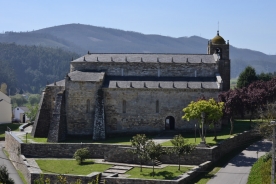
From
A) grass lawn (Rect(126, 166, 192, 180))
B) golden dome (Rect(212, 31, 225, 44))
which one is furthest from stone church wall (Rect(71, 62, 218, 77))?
grass lawn (Rect(126, 166, 192, 180))

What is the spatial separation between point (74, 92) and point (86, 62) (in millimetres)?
4965

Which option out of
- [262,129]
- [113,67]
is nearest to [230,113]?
[262,129]

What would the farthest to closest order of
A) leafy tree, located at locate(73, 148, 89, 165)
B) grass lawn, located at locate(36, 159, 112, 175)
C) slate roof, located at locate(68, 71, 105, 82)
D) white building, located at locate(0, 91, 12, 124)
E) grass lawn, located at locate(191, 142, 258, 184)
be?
white building, located at locate(0, 91, 12, 124) → slate roof, located at locate(68, 71, 105, 82) → leafy tree, located at locate(73, 148, 89, 165) → grass lawn, located at locate(36, 159, 112, 175) → grass lawn, located at locate(191, 142, 258, 184)

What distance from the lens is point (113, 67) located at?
51281mm

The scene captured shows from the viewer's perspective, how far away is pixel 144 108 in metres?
47.8

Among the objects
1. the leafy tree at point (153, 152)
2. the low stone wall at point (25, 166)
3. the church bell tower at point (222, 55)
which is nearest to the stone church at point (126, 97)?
the low stone wall at point (25, 166)

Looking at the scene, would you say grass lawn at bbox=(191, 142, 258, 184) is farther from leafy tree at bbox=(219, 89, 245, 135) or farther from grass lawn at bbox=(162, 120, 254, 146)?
leafy tree at bbox=(219, 89, 245, 135)

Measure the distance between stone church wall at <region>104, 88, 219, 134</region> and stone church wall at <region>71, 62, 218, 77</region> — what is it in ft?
12.3

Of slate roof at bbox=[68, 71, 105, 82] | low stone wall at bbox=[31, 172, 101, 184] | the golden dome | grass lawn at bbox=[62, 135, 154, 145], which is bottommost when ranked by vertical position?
low stone wall at bbox=[31, 172, 101, 184]

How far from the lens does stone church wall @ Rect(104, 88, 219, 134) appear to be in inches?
1859

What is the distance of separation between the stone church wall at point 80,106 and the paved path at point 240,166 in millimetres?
16760

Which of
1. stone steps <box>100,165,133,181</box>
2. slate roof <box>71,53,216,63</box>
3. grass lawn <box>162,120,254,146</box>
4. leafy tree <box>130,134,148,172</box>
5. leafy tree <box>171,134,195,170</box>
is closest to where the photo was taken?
stone steps <box>100,165,133,181</box>

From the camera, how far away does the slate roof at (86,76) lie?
48594 mm

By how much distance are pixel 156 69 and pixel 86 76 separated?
7.83 metres
